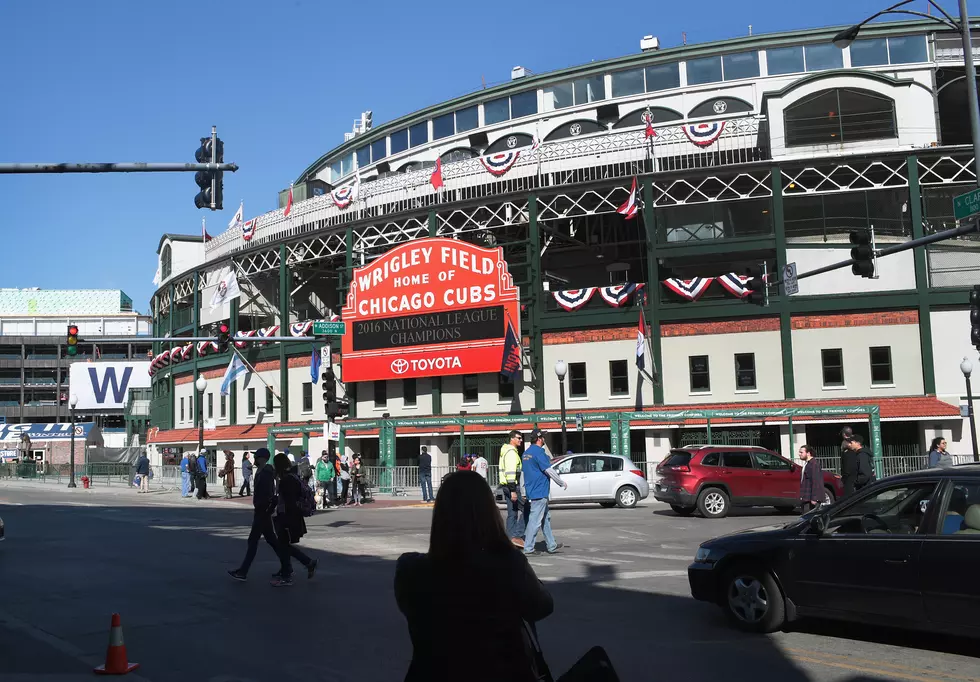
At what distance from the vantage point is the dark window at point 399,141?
189 feet

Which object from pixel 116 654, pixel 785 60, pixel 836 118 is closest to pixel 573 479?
pixel 116 654

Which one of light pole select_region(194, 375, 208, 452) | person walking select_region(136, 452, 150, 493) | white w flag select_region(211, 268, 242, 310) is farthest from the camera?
white w flag select_region(211, 268, 242, 310)

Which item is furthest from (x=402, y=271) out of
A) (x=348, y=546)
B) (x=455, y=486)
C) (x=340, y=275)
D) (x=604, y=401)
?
(x=455, y=486)

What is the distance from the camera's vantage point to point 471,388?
134 ft

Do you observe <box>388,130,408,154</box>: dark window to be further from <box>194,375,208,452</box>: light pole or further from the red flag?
<box>194,375,208,452</box>: light pole

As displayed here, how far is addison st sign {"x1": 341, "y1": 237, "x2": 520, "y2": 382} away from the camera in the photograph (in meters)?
38.7

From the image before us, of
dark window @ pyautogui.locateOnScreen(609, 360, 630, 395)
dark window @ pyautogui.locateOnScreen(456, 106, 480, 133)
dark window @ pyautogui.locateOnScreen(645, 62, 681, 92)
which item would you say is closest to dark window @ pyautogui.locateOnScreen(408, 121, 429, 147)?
dark window @ pyautogui.locateOnScreen(456, 106, 480, 133)

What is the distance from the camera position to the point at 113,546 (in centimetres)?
1678

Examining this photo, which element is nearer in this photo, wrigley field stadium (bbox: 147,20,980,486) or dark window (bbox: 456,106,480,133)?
wrigley field stadium (bbox: 147,20,980,486)

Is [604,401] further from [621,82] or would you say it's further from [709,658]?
[709,658]

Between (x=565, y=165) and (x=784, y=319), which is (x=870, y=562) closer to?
(x=784, y=319)

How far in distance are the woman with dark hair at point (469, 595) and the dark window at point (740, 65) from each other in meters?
49.1

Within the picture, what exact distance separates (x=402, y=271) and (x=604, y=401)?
10814mm

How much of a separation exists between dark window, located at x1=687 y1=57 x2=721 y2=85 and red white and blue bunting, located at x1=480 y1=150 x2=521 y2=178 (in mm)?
14501
